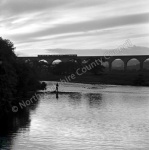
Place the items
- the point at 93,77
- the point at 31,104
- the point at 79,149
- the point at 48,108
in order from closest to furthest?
the point at 79,149, the point at 48,108, the point at 31,104, the point at 93,77

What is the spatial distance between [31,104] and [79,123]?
782 inches

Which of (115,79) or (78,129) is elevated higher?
(115,79)

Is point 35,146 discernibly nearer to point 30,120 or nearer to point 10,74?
point 30,120

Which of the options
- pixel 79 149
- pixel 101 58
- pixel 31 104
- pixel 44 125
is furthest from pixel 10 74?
pixel 101 58

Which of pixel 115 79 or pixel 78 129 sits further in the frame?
pixel 115 79

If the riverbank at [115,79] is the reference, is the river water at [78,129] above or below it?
below

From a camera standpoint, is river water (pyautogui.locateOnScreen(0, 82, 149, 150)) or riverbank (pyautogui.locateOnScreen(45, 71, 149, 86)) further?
riverbank (pyautogui.locateOnScreen(45, 71, 149, 86))

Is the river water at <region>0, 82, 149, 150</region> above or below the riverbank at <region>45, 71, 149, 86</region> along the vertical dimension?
below

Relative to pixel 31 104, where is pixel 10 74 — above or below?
above

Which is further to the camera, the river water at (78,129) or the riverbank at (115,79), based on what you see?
the riverbank at (115,79)

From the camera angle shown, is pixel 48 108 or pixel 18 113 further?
pixel 48 108

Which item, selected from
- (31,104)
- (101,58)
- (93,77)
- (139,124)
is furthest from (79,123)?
(101,58)

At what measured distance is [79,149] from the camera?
3017cm

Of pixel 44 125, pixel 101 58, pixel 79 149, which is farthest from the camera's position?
pixel 101 58
